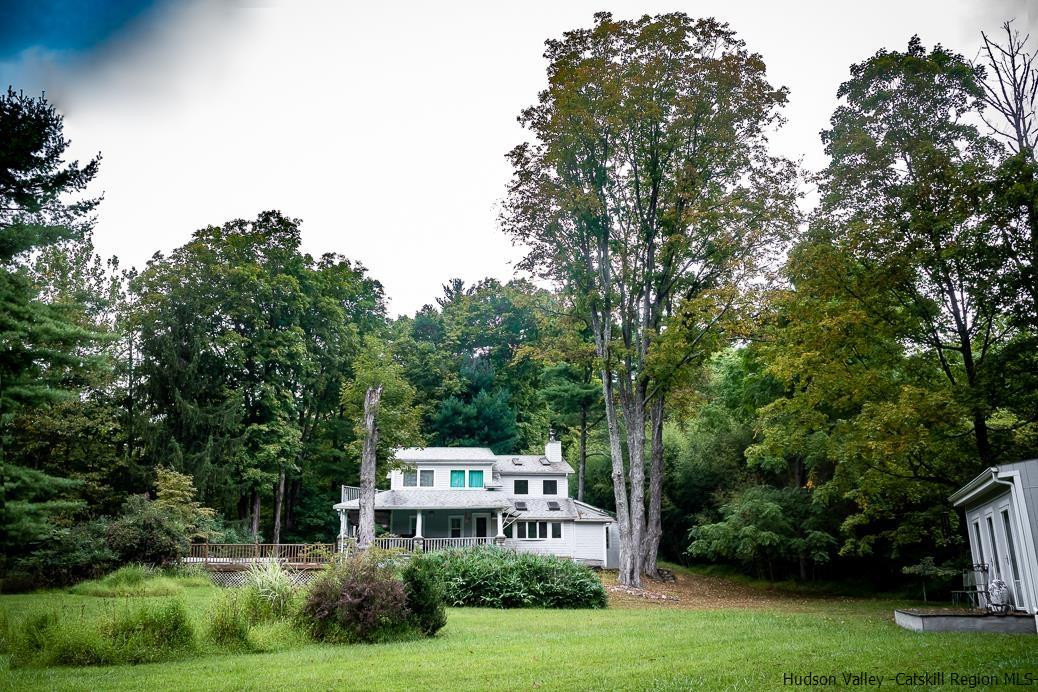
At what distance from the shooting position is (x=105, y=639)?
31.5ft

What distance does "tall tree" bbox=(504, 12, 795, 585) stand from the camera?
2292 cm

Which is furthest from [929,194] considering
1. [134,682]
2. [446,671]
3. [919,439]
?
[134,682]

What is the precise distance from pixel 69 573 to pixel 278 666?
15.2 m

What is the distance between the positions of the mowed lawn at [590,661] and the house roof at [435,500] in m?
19.4

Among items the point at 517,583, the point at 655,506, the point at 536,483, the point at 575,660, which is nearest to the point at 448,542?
the point at 536,483

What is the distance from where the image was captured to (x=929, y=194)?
15.7 meters

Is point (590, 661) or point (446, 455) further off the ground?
point (446, 455)

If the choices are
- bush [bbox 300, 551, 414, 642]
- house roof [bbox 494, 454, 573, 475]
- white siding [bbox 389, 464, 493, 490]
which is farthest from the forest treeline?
bush [bbox 300, 551, 414, 642]

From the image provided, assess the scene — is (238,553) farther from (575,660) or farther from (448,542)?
(575,660)

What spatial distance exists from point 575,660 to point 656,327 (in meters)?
18.5

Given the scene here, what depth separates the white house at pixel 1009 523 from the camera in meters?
11.2

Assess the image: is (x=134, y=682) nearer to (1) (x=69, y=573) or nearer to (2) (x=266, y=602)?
(2) (x=266, y=602)

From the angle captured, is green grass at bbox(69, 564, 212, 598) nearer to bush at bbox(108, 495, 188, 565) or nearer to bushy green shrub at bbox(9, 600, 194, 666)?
bush at bbox(108, 495, 188, 565)

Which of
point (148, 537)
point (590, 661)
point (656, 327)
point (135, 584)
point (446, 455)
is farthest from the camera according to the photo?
point (446, 455)
